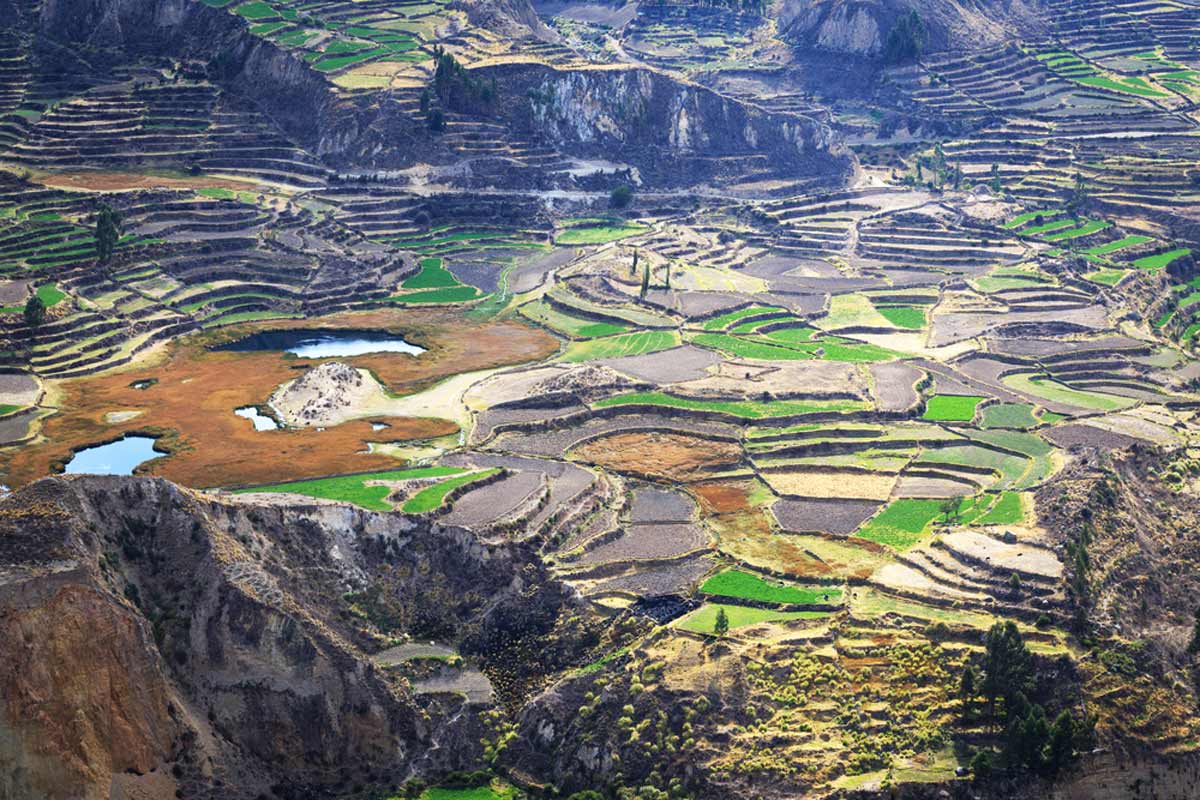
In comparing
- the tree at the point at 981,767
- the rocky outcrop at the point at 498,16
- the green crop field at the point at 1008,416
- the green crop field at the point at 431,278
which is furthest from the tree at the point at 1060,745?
the rocky outcrop at the point at 498,16

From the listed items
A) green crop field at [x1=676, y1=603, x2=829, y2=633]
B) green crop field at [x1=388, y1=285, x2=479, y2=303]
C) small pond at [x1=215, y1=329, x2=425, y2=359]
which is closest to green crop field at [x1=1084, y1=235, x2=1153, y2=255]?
green crop field at [x1=388, y1=285, x2=479, y2=303]

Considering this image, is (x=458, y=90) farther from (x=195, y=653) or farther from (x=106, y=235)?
(x=195, y=653)

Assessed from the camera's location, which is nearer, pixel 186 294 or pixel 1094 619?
pixel 1094 619

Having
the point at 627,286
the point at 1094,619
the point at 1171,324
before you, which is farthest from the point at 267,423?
the point at 1171,324

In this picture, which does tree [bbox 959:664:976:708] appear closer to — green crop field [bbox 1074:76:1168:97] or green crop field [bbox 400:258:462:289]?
green crop field [bbox 400:258:462:289]

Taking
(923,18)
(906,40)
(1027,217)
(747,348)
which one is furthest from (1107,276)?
(923,18)

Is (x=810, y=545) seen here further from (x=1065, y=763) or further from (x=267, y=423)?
(x=267, y=423)
